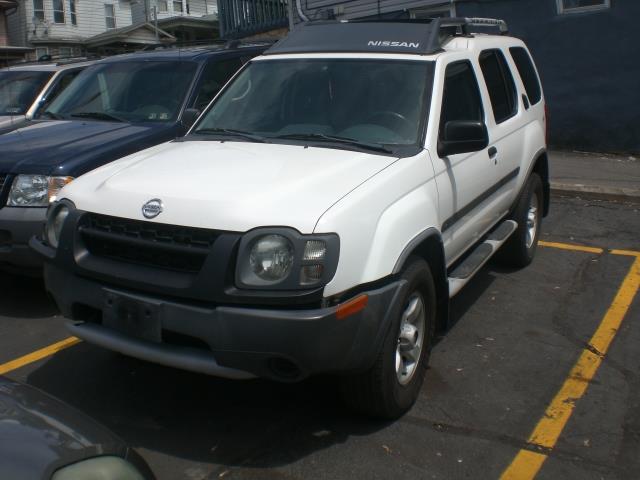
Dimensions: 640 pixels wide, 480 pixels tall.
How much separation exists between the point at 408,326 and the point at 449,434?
23.1 inches

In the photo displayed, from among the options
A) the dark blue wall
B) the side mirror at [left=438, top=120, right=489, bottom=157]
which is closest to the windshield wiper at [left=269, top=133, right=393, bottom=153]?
the side mirror at [left=438, top=120, right=489, bottom=157]

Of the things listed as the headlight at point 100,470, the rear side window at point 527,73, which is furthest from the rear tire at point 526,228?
the headlight at point 100,470

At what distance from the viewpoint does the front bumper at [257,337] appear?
3352mm

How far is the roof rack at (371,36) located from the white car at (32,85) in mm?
4078

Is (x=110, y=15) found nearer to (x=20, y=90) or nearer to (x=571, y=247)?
(x=20, y=90)

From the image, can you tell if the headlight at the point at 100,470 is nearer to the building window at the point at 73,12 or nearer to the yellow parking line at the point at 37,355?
the yellow parking line at the point at 37,355

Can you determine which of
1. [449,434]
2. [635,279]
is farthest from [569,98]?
[449,434]

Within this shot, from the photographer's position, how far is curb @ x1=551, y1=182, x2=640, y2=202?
9312 millimetres

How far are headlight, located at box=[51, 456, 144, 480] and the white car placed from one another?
22.0 feet

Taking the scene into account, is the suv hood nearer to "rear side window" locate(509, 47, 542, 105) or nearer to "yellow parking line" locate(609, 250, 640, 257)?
"rear side window" locate(509, 47, 542, 105)

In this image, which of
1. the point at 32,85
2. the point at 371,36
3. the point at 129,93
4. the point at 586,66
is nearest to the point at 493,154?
the point at 371,36

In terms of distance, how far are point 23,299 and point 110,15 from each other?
1460 inches

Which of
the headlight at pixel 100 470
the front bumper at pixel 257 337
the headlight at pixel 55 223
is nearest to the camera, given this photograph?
the headlight at pixel 100 470

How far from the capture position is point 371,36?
5125 millimetres
